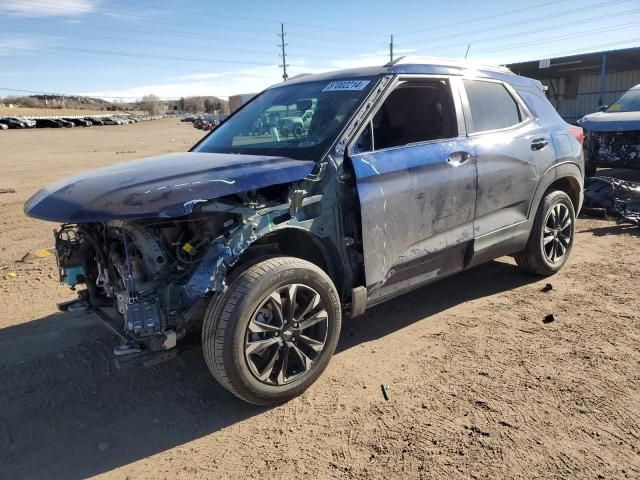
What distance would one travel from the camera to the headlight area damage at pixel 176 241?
110 inches

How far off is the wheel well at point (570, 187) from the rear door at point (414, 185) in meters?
1.55

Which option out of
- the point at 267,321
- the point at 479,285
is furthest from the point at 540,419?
the point at 479,285

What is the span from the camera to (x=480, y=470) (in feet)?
8.30

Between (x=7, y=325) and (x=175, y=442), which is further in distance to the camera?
(x=7, y=325)

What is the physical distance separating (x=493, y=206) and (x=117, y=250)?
296 centimetres

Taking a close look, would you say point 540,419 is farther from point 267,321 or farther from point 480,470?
point 267,321

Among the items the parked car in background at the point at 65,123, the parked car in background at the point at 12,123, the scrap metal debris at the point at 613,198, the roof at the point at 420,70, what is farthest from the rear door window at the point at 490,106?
the parked car in background at the point at 65,123

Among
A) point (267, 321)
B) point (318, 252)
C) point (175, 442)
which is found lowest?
point (175, 442)

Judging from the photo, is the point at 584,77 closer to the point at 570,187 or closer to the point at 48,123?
the point at 570,187

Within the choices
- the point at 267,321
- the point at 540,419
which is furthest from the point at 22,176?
the point at 540,419

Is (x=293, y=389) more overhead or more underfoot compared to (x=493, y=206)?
more underfoot

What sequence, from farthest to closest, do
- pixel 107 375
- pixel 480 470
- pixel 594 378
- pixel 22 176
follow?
pixel 22 176
pixel 107 375
pixel 594 378
pixel 480 470

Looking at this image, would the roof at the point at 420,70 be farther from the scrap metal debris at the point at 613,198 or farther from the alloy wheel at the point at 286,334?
the scrap metal debris at the point at 613,198

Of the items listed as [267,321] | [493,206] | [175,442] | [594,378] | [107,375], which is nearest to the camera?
[175,442]
